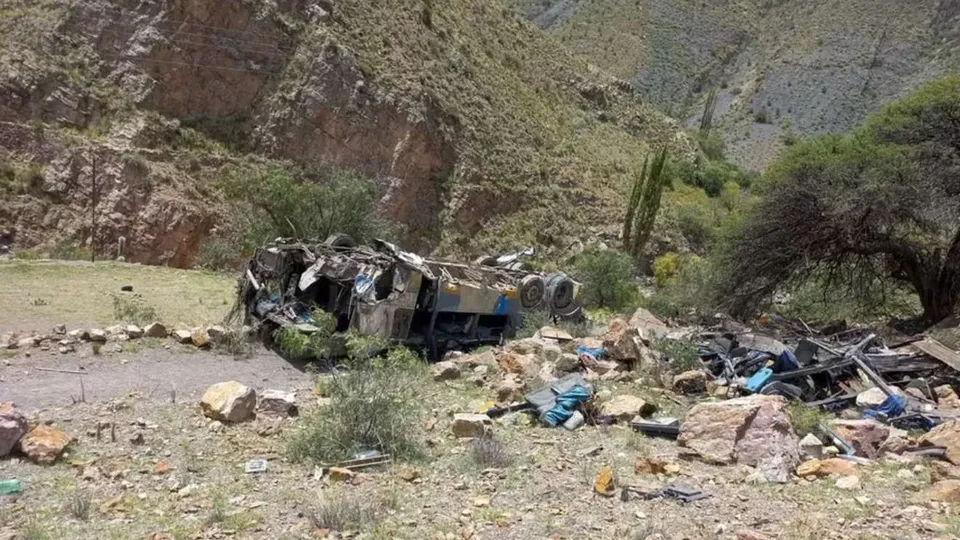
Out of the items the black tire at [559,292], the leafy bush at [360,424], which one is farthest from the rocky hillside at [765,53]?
the leafy bush at [360,424]

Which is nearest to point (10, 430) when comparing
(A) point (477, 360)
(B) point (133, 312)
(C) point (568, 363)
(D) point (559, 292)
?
(A) point (477, 360)

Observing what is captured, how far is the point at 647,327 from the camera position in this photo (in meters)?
14.3

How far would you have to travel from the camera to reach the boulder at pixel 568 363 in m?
10.9

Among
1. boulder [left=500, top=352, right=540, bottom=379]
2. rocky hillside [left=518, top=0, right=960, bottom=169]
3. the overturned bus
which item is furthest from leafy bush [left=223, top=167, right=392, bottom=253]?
rocky hillside [left=518, top=0, right=960, bottom=169]

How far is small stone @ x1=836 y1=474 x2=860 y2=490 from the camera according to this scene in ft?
20.9

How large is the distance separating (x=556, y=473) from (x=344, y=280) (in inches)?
269

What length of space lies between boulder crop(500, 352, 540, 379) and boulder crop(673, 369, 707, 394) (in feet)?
6.22

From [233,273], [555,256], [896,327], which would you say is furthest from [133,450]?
[555,256]

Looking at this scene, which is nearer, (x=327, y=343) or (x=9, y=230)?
(x=327, y=343)

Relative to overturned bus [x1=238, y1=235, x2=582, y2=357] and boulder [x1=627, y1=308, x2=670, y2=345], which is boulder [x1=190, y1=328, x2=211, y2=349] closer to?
overturned bus [x1=238, y1=235, x2=582, y2=357]

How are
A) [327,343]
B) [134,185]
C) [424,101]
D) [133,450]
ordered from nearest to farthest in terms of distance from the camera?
1. [133,450]
2. [327,343]
3. [134,185]
4. [424,101]

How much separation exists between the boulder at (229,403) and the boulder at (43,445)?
1.51 m

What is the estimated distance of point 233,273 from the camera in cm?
2552

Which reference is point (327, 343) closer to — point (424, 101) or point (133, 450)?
point (133, 450)
